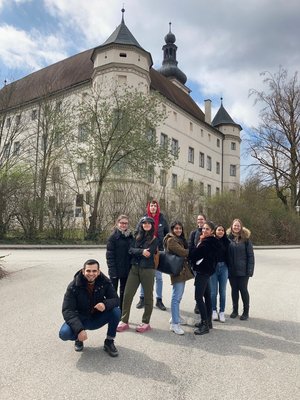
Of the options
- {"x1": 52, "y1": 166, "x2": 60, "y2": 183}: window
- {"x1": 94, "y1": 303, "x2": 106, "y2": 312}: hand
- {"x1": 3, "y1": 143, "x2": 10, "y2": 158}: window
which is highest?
{"x1": 3, "y1": 143, "x2": 10, "y2": 158}: window

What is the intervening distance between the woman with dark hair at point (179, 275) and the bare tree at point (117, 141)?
2057 cm

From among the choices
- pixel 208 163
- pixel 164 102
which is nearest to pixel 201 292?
pixel 164 102

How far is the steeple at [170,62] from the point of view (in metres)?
66.7

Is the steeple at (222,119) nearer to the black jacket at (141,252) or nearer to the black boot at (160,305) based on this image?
the black boot at (160,305)

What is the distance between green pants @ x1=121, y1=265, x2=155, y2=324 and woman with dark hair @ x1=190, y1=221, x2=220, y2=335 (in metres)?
0.71

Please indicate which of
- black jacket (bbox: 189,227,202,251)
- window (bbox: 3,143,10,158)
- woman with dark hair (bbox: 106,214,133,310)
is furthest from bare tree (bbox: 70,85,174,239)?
woman with dark hair (bbox: 106,214,133,310)

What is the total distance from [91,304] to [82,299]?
5.9 inches

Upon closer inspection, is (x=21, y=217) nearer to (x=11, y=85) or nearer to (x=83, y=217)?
(x=83, y=217)

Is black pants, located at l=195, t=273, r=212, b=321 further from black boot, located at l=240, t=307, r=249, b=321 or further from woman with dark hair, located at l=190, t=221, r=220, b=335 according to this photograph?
black boot, located at l=240, t=307, r=249, b=321

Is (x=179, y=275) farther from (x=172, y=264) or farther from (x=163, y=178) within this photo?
(x=163, y=178)

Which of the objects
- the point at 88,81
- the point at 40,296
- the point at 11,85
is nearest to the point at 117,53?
the point at 88,81

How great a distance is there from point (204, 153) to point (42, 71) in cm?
2684

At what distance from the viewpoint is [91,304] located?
4812mm

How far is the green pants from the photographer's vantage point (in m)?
5.75
